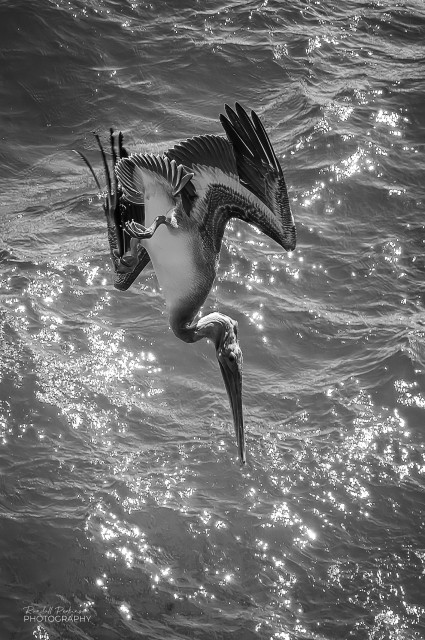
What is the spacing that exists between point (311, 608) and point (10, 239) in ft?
18.0

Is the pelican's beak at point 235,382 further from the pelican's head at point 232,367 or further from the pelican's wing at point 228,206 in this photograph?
the pelican's wing at point 228,206

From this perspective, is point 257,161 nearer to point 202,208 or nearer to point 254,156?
point 254,156

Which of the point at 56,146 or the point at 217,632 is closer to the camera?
the point at 217,632

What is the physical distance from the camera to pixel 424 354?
959 cm

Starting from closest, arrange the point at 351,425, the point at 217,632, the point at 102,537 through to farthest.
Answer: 1. the point at 217,632
2. the point at 102,537
3. the point at 351,425

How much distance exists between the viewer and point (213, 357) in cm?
962

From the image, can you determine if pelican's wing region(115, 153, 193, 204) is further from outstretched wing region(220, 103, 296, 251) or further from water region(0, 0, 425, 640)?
water region(0, 0, 425, 640)

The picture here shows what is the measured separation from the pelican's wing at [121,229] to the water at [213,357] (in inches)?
50.9

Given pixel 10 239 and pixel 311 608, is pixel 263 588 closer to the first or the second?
pixel 311 608

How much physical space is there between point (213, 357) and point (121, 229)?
7.07 ft

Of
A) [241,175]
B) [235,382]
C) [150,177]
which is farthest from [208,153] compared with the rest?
[235,382]

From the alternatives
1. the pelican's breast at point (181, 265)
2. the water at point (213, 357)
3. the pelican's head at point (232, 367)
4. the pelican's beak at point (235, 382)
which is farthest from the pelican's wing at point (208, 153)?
the water at point (213, 357)

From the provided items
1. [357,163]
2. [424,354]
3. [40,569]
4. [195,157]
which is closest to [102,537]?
[40,569]

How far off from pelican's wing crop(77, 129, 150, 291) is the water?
4.24 ft
